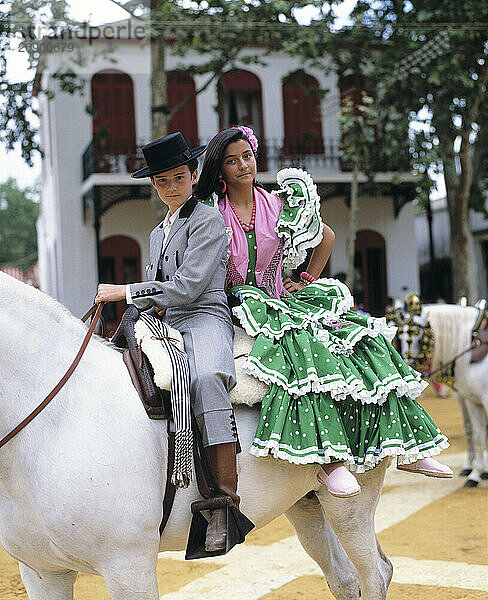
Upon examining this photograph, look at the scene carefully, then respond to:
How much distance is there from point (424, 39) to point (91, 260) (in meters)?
8.16

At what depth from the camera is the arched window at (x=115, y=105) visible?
16.0 m

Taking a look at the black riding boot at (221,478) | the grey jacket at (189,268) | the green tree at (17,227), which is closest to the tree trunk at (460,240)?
the grey jacket at (189,268)

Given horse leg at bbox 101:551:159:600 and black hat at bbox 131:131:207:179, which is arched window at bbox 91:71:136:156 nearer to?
black hat at bbox 131:131:207:179

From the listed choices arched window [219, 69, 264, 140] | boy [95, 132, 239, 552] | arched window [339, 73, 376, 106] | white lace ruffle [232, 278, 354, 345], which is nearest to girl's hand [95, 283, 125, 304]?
boy [95, 132, 239, 552]

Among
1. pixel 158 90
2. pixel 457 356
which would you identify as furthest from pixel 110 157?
pixel 457 356

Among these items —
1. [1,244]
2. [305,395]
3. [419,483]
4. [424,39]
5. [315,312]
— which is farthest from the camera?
[1,244]

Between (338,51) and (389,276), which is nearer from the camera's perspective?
(338,51)

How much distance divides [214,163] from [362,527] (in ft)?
5.61

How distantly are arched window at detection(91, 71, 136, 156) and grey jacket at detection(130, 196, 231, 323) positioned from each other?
13359 mm

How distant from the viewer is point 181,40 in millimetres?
11148

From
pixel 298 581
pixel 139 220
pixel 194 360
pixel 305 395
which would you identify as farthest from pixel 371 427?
pixel 139 220

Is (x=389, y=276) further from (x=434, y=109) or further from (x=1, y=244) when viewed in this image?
(x=1, y=244)

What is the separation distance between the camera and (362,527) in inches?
123

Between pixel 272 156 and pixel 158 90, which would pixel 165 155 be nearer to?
pixel 158 90
